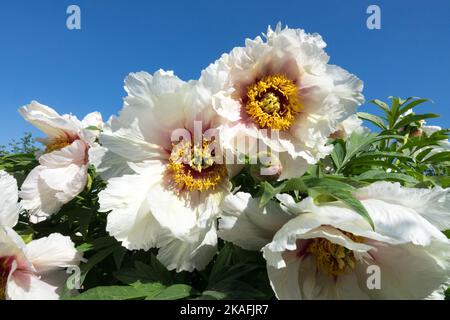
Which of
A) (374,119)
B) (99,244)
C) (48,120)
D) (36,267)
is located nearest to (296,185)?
(99,244)

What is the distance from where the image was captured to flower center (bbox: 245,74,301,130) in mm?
919

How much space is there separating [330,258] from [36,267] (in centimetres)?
61

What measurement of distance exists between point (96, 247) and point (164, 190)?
0.62 feet

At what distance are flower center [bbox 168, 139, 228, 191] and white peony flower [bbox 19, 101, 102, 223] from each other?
0.81ft

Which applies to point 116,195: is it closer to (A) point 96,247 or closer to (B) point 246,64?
(A) point 96,247

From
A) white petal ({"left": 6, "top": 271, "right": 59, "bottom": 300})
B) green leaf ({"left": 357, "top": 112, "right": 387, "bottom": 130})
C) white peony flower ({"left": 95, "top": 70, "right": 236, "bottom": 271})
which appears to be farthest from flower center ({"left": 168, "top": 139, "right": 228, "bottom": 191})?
green leaf ({"left": 357, "top": 112, "right": 387, "bottom": 130})

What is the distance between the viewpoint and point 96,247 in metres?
0.92

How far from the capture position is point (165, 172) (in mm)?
975

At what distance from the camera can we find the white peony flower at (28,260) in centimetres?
85

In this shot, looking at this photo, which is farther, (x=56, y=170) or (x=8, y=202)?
(x=56, y=170)

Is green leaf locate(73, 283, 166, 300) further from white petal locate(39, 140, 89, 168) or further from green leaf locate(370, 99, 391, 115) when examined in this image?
green leaf locate(370, 99, 391, 115)

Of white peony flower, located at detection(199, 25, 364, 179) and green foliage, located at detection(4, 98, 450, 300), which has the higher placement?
white peony flower, located at detection(199, 25, 364, 179)

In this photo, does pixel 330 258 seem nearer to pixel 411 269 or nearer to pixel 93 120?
pixel 411 269

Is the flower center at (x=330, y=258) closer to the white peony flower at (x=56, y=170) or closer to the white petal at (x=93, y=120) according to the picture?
the white peony flower at (x=56, y=170)
